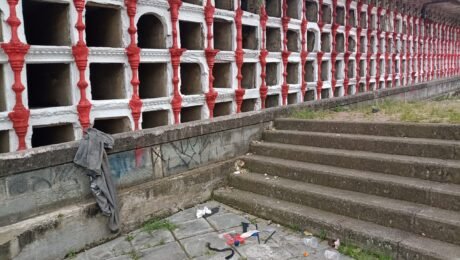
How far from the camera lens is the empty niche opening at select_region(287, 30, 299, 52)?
746 centimetres

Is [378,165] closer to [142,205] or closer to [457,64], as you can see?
[142,205]

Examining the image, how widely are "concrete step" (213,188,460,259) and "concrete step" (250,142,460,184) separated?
0.86 m

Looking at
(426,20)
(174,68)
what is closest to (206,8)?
(174,68)

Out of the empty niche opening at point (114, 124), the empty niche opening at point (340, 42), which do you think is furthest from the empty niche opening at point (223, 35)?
the empty niche opening at point (340, 42)

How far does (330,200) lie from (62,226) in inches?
118

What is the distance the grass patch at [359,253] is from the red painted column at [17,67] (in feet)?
11.4

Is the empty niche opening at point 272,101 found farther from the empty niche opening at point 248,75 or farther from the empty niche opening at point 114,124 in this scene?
the empty niche opening at point 114,124

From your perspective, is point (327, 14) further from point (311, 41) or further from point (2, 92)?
point (2, 92)

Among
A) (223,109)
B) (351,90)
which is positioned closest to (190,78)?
(223,109)

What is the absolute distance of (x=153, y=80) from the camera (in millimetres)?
5367

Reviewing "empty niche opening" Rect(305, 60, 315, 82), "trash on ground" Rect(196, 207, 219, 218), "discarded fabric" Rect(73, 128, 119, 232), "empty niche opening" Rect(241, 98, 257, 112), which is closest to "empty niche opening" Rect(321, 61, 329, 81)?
"empty niche opening" Rect(305, 60, 315, 82)

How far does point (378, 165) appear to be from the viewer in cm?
479

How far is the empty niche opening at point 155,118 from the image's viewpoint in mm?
5316

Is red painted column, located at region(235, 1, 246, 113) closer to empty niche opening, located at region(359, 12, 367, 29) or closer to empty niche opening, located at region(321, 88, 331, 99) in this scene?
empty niche opening, located at region(321, 88, 331, 99)
